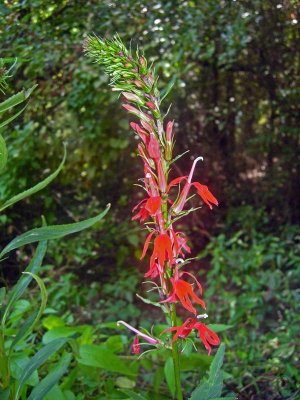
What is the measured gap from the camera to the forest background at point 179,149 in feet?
11.2

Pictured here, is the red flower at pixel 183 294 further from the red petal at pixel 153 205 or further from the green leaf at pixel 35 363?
the green leaf at pixel 35 363

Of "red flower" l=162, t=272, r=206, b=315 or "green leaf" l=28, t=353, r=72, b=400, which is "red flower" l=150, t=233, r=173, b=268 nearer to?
"red flower" l=162, t=272, r=206, b=315

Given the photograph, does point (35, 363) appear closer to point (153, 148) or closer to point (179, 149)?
point (153, 148)

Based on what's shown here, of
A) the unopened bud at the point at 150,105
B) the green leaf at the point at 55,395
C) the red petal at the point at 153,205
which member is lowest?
the green leaf at the point at 55,395

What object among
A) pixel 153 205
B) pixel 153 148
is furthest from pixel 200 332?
pixel 153 148

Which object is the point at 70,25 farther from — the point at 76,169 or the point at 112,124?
the point at 76,169

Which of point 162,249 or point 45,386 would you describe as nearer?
point 162,249

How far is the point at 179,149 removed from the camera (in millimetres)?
4582

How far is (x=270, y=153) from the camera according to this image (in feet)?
15.0

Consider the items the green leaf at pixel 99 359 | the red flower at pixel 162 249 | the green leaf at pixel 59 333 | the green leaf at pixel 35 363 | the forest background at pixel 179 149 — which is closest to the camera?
the red flower at pixel 162 249

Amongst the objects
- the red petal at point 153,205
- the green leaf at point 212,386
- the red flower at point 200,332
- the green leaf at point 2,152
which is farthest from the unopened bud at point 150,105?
the green leaf at point 212,386

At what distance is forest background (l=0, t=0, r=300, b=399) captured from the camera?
3404 millimetres

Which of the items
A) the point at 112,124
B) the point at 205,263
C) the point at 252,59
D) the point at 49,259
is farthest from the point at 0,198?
the point at 252,59

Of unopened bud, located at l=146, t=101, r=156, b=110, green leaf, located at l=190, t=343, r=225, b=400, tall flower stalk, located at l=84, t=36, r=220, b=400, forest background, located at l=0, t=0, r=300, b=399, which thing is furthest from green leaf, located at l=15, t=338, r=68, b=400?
forest background, located at l=0, t=0, r=300, b=399
